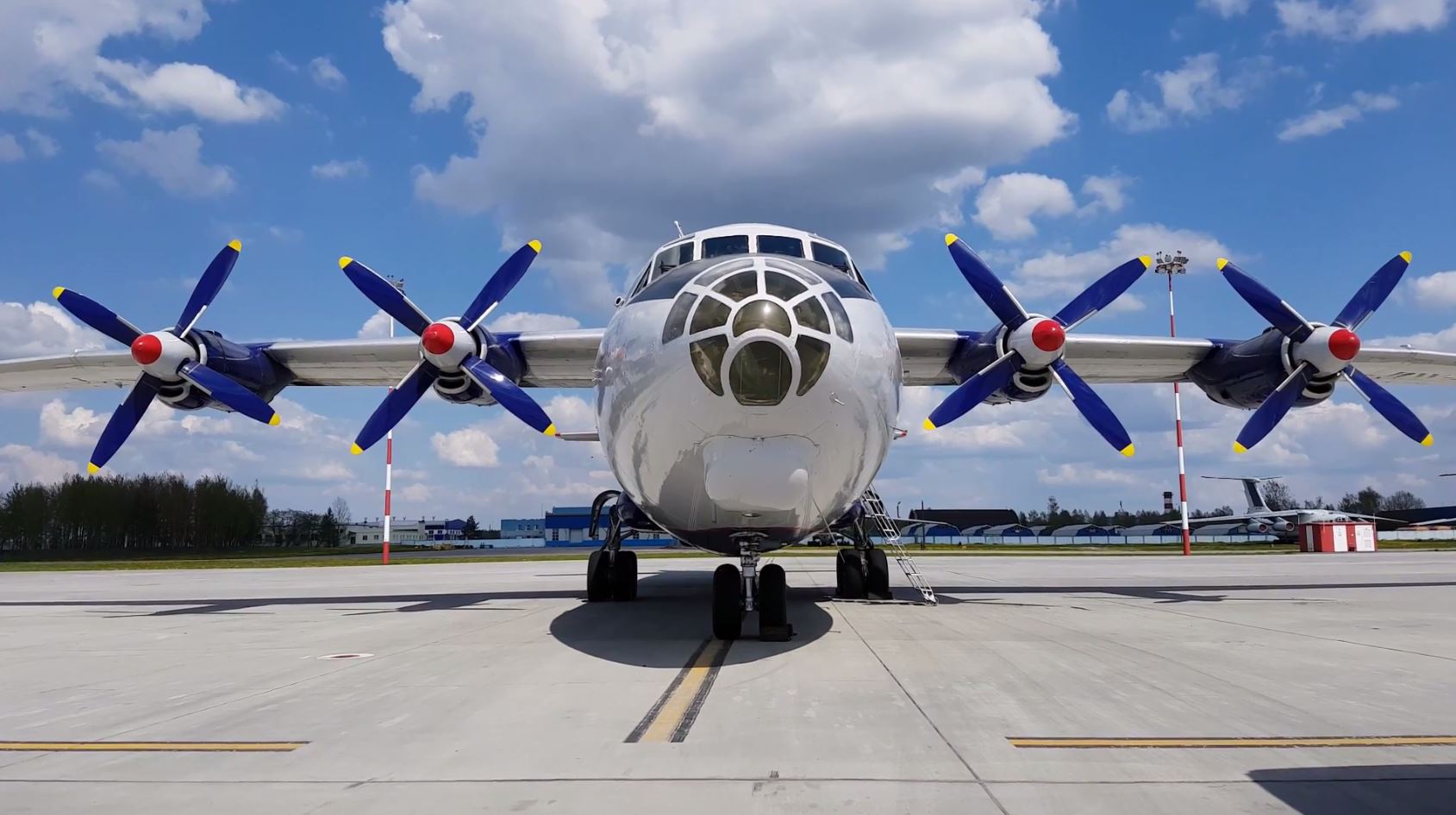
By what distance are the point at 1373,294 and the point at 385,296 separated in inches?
660

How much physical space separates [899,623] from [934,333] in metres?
5.74

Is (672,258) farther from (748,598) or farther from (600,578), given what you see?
(600,578)

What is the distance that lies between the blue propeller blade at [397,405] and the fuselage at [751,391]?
675 centimetres

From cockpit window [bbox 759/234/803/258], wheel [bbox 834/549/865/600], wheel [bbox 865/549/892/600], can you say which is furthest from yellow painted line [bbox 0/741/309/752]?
wheel [bbox 865/549/892/600]

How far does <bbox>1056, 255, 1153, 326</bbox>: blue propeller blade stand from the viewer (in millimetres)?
13477

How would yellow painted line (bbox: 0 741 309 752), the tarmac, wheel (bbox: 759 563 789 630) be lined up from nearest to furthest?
the tarmac
yellow painted line (bbox: 0 741 309 752)
wheel (bbox: 759 563 789 630)

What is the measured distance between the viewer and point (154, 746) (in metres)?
4.89

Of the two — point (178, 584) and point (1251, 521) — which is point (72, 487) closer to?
point (178, 584)

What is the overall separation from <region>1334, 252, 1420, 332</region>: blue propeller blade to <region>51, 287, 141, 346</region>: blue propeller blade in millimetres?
20763

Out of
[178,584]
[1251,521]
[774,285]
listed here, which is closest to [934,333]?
[774,285]

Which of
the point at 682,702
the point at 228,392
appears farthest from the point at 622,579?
the point at 682,702

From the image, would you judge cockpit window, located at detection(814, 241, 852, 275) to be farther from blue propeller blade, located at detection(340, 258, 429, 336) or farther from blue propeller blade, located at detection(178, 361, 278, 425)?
blue propeller blade, located at detection(178, 361, 278, 425)

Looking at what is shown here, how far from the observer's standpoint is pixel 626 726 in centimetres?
514

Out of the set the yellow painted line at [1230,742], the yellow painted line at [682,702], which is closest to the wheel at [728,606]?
the yellow painted line at [682,702]
